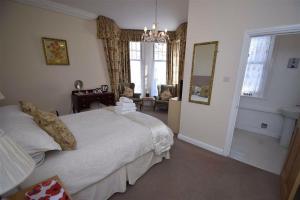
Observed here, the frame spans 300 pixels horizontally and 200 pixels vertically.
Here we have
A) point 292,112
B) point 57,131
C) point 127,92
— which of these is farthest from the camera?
point 127,92

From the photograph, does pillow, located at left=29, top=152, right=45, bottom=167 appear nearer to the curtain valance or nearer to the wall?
the curtain valance

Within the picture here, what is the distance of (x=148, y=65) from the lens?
5445mm

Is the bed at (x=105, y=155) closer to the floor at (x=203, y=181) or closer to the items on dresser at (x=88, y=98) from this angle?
the floor at (x=203, y=181)

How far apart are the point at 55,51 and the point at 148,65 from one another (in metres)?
3.01

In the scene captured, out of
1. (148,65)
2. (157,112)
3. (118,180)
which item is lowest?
(157,112)

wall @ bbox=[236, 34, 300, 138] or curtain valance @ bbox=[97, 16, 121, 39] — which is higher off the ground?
curtain valance @ bbox=[97, 16, 121, 39]

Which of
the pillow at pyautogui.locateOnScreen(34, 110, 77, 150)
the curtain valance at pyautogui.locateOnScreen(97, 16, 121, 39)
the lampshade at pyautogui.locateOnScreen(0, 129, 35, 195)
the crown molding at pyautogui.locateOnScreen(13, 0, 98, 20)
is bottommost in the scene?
the pillow at pyautogui.locateOnScreen(34, 110, 77, 150)

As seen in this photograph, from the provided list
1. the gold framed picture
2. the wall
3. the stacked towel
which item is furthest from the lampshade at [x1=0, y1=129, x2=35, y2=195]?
the wall

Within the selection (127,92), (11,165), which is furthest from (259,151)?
(127,92)

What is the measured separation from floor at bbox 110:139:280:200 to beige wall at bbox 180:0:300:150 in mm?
492

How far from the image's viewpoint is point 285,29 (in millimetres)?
1840

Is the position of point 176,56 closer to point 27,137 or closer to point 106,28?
point 106,28

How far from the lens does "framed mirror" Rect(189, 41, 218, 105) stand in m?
2.47

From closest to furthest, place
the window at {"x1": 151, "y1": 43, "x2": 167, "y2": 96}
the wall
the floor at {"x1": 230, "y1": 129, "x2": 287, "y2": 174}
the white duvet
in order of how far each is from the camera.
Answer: the white duvet, the floor at {"x1": 230, "y1": 129, "x2": 287, "y2": 174}, the wall, the window at {"x1": 151, "y1": 43, "x2": 167, "y2": 96}
